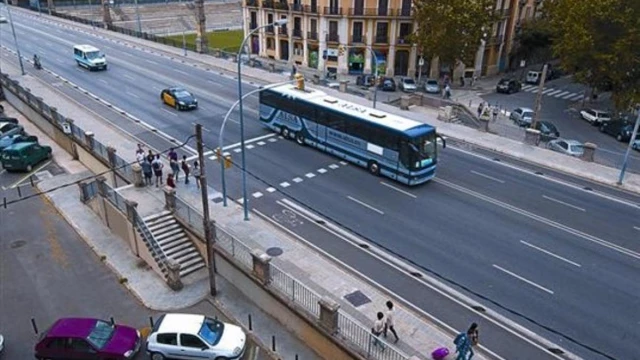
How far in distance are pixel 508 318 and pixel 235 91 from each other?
118 feet

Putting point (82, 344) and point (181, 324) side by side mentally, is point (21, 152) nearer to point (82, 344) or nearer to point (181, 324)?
point (82, 344)

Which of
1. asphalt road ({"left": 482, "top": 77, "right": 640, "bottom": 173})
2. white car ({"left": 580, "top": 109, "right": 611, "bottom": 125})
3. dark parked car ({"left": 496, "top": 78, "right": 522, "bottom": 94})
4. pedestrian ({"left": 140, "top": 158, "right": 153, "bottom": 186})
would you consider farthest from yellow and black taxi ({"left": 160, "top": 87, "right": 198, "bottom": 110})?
white car ({"left": 580, "top": 109, "right": 611, "bottom": 125})

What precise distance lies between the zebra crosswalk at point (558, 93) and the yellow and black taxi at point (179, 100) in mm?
39898

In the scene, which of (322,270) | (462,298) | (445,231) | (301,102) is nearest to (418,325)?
(462,298)

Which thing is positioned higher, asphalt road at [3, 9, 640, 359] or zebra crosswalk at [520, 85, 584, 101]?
asphalt road at [3, 9, 640, 359]

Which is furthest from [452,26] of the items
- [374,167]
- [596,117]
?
[374,167]

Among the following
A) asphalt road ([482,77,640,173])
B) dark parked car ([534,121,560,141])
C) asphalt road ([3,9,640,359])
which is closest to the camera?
asphalt road ([3,9,640,359])

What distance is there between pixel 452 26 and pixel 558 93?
17084 millimetres

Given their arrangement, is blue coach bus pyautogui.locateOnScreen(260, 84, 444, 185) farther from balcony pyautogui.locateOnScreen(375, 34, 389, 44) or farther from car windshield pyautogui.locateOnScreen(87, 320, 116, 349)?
balcony pyautogui.locateOnScreen(375, 34, 389, 44)

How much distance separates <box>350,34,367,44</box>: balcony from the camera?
59884mm

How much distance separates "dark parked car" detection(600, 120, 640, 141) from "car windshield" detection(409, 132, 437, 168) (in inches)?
893

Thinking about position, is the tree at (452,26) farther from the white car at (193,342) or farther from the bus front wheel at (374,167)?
the white car at (193,342)

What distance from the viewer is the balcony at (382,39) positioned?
59.4 m

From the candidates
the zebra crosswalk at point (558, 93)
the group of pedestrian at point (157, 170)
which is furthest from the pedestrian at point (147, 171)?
the zebra crosswalk at point (558, 93)
